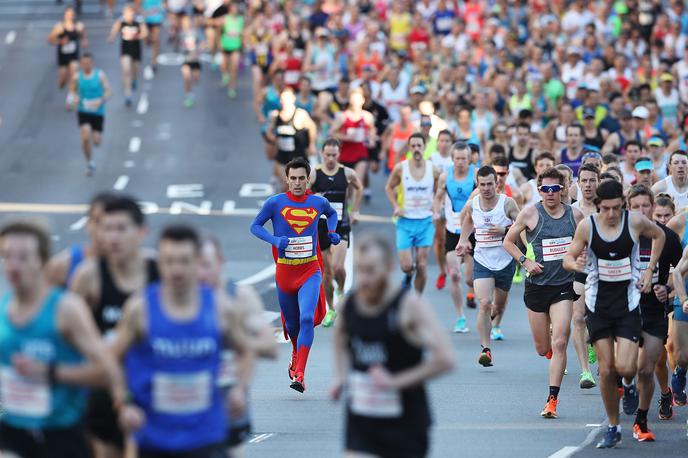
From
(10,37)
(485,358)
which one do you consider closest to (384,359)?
(485,358)

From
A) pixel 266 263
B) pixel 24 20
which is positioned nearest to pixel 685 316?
pixel 266 263

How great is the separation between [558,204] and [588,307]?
6.46ft

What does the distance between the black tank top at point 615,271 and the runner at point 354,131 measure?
12.7m

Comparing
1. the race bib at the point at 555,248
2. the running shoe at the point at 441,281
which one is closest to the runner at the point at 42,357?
the race bib at the point at 555,248

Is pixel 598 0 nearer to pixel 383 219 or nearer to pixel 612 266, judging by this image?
pixel 383 219

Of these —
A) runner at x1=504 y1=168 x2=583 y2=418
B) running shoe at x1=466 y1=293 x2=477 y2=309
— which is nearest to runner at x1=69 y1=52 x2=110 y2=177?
running shoe at x1=466 y1=293 x2=477 y2=309

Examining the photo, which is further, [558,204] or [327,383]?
[327,383]

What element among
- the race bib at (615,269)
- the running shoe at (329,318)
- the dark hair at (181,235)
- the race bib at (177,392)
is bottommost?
the running shoe at (329,318)

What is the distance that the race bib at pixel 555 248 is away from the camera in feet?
46.4

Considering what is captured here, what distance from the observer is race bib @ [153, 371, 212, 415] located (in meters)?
7.68

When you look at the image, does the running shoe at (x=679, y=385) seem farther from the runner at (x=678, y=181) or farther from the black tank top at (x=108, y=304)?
the black tank top at (x=108, y=304)

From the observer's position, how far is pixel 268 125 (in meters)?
26.0

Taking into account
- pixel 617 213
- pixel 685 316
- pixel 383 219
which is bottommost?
pixel 383 219

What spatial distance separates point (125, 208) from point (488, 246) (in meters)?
7.85
